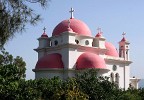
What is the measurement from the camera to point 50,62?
121 feet

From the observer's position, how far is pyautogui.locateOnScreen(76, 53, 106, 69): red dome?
36406 mm

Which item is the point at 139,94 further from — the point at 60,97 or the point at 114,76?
the point at 114,76

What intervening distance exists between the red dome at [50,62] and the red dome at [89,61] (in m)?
1.97

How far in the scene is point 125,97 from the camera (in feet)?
77.8

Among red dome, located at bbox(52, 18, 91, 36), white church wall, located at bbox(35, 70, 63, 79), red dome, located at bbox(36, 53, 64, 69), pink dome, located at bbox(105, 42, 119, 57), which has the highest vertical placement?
red dome, located at bbox(52, 18, 91, 36)

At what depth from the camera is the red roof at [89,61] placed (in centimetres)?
3641

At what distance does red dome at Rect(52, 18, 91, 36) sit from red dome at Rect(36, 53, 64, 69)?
10.4 ft

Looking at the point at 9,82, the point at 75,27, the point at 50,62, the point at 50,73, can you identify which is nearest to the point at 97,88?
the point at 9,82

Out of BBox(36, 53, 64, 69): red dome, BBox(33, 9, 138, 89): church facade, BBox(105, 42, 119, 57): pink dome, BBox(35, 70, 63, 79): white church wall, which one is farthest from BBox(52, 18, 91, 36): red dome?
BBox(35, 70, 63, 79): white church wall

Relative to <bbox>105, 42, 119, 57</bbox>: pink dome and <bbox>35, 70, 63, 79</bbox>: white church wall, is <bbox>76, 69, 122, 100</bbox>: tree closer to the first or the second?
<bbox>35, 70, 63, 79</bbox>: white church wall

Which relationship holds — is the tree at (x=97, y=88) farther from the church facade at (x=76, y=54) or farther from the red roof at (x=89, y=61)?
the church facade at (x=76, y=54)

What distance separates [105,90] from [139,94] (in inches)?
208

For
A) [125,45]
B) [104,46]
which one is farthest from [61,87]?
[125,45]

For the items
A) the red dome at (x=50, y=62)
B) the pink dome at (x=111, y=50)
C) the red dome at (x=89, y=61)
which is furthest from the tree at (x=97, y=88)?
the pink dome at (x=111, y=50)
